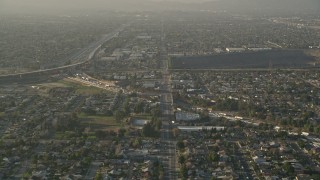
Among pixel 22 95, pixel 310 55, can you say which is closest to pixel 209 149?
pixel 22 95

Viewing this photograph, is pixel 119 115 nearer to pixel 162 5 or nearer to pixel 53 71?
pixel 53 71

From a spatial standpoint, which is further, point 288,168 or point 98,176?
point 288,168

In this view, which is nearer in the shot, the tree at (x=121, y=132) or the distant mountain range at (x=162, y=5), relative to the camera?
the tree at (x=121, y=132)

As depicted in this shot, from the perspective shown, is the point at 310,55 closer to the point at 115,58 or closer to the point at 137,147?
the point at 115,58

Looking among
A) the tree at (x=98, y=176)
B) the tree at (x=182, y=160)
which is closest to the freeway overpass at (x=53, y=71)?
the tree at (x=98, y=176)

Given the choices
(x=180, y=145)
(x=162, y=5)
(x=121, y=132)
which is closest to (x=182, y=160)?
(x=180, y=145)

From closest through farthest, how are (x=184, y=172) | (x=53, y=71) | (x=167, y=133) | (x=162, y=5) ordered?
(x=184, y=172)
(x=167, y=133)
(x=53, y=71)
(x=162, y=5)

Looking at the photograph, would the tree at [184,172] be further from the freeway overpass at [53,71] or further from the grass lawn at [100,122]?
the freeway overpass at [53,71]

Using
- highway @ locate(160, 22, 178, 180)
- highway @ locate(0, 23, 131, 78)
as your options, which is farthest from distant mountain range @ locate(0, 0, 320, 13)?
highway @ locate(160, 22, 178, 180)

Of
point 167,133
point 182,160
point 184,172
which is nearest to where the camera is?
point 184,172

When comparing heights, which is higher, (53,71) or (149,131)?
(149,131)

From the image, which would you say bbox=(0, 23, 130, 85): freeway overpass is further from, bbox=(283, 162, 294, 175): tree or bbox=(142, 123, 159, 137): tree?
bbox=(283, 162, 294, 175): tree
